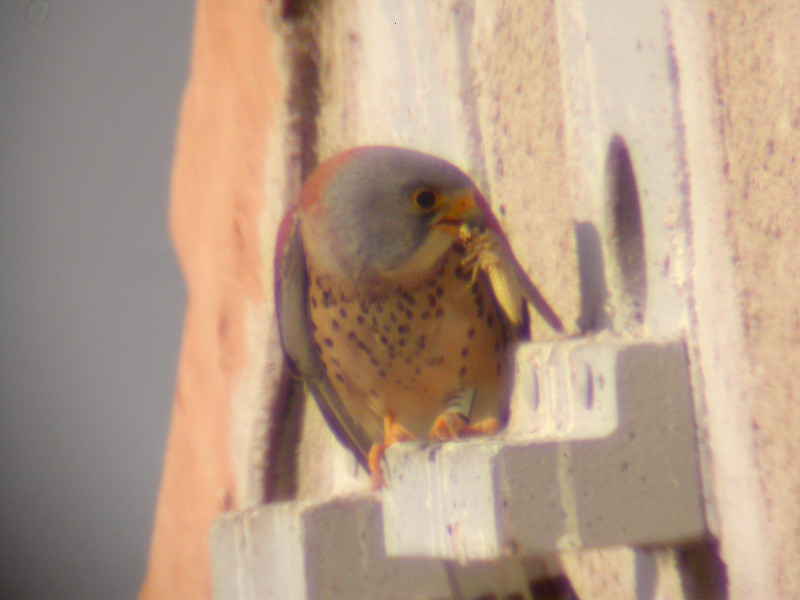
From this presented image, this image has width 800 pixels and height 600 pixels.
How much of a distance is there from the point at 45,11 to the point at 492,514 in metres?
2.12

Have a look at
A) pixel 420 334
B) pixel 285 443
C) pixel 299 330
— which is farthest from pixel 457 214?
pixel 285 443

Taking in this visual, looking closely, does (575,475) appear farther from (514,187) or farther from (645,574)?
(514,187)

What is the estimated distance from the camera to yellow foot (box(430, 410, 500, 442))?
1171 millimetres

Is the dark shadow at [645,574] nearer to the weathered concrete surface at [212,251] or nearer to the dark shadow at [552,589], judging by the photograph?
the dark shadow at [552,589]

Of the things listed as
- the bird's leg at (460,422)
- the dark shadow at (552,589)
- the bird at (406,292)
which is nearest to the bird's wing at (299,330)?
the bird at (406,292)

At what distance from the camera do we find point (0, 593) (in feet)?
8.03

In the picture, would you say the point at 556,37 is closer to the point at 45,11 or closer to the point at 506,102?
the point at 506,102

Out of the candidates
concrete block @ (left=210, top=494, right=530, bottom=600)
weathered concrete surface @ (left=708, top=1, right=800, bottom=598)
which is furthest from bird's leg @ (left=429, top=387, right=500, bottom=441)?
weathered concrete surface @ (left=708, top=1, right=800, bottom=598)

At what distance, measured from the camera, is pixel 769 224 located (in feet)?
2.77

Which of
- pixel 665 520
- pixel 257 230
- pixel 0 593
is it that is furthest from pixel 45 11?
pixel 665 520

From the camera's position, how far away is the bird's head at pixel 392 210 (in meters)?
1.16

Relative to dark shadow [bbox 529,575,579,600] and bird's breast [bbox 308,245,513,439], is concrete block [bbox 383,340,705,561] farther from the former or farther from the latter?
dark shadow [bbox 529,575,579,600]

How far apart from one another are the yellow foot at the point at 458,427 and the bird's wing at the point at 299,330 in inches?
10.3

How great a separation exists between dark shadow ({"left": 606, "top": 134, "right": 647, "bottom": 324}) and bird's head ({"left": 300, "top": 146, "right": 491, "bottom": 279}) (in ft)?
0.56
